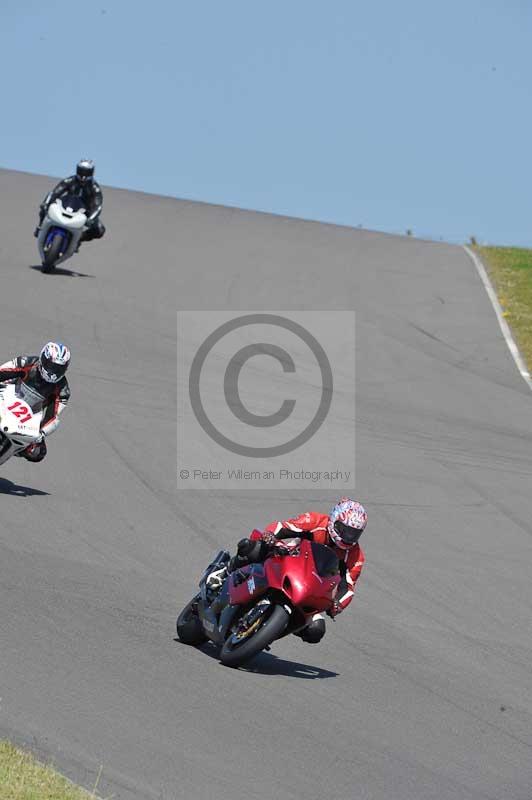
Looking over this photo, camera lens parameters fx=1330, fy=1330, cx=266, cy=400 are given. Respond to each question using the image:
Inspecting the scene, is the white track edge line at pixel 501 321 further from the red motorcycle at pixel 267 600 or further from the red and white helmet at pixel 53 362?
the red motorcycle at pixel 267 600

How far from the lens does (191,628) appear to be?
9.21 meters

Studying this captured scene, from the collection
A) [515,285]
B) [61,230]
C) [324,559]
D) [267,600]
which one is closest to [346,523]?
[324,559]

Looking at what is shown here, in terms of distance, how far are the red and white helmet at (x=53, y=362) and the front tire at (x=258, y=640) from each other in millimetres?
4947

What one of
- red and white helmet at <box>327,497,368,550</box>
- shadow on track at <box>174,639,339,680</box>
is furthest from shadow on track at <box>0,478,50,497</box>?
red and white helmet at <box>327,497,368,550</box>

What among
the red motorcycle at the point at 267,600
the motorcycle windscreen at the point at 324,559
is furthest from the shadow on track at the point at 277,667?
the motorcycle windscreen at the point at 324,559

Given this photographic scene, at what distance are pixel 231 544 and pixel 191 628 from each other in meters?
3.35

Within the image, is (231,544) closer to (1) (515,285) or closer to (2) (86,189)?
(2) (86,189)

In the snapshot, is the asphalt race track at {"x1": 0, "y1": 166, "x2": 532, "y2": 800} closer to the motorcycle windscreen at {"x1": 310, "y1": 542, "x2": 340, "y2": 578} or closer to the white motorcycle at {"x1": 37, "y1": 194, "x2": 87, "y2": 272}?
the white motorcycle at {"x1": 37, "y1": 194, "x2": 87, "y2": 272}

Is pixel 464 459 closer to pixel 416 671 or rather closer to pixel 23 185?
pixel 416 671

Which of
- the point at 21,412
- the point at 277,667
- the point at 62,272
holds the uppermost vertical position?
the point at 62,272

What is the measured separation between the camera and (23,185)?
33.8 metres

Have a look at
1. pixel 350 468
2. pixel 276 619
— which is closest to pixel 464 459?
pixel 350 468

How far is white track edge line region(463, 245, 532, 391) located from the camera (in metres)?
22.2

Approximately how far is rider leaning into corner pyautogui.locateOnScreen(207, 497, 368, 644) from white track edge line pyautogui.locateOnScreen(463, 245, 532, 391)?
40.8 feet
